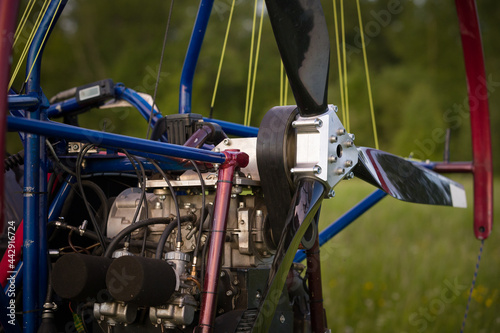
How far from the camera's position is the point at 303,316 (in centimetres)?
292

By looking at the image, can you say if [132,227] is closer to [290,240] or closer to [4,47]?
[290,240]

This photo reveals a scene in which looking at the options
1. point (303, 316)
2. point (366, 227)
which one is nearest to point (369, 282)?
point (366, 227)

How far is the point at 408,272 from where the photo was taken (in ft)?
26.0

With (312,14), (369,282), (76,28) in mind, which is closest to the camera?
(312,14)

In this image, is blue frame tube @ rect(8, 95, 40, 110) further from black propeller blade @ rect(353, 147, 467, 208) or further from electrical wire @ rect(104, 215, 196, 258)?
black propeller blade @ rect(353, 147, 467, 208)

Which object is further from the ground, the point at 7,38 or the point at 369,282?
the point at 7,38

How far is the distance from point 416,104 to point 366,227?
919 centimetres

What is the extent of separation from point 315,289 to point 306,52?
113 centimetres

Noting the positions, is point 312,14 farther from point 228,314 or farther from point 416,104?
point 416,104

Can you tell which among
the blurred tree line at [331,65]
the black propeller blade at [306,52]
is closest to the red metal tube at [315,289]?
the black propeller blade at [306,52]

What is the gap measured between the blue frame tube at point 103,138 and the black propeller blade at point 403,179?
73 cm

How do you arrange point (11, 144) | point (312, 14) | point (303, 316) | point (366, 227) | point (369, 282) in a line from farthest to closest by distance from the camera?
point (11, 144) < point (366, 227) < point (369, 282) < point (303, 316) < point (312, 14)

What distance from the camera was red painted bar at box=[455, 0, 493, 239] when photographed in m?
3.95

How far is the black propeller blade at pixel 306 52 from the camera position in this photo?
2.35 metres
